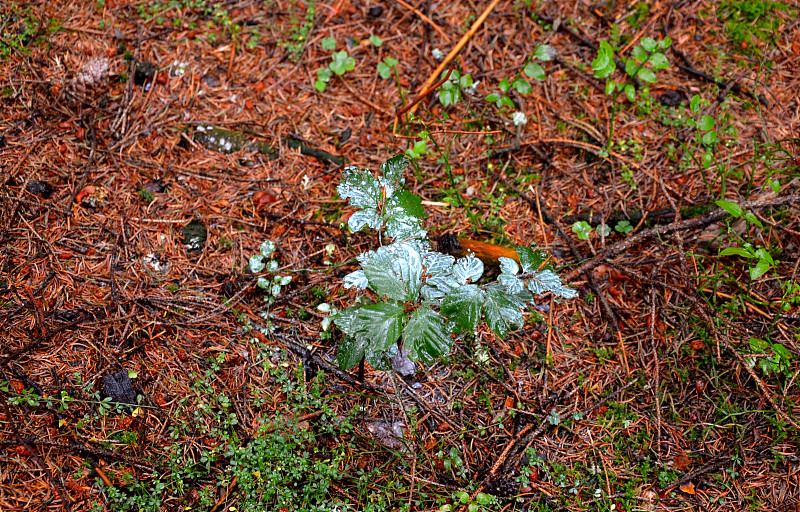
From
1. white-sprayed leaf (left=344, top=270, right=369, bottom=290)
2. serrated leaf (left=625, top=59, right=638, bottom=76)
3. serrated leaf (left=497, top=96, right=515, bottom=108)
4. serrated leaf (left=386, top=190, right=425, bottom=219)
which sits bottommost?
white-sprayed leaf (left=344, top=270, right=369, bottom=290)

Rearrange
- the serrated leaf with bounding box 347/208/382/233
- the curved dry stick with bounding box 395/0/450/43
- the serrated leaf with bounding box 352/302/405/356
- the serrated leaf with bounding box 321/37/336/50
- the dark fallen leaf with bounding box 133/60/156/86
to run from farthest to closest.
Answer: the curved dry stick with bounding box 395/0/450/43 < the serrated leaf with bounding box 321/37/336/50 < the dark fallen leaf with bounding box 133/60/156/86 < the serrated leaf with bounding box 347/208/382/233 < the serrated leaf with bounding box 352/302/405/356

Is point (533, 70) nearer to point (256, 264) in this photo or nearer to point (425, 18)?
point (425, 18)

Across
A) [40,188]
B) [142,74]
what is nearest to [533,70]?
[142,74]

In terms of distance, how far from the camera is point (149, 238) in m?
2.30

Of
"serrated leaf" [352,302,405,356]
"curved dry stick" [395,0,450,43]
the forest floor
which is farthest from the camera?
"curved dry stick" [395,0,450,43]

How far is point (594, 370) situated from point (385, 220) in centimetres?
117

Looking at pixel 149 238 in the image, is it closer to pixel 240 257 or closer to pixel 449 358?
pixel 240 257

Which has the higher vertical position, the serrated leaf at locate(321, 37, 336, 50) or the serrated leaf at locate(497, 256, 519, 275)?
the serrated leaf at locate(321, 37, 336, 50)

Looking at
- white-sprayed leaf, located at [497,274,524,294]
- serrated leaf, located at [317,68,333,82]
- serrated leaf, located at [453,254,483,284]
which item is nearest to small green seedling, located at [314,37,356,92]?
serrated leaf, located at [317,68,333,82]

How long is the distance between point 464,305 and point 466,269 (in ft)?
0.47

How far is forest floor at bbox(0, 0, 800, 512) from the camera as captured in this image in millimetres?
1929

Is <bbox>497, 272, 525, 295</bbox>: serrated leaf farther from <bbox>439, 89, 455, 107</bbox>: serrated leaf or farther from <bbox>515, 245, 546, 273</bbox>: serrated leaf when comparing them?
<bbox>439, 89, 455, 107</bbox>: serrated leaf

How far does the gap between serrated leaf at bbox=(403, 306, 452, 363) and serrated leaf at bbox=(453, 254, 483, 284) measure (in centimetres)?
17

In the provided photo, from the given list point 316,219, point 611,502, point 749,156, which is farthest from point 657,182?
point 316,219
